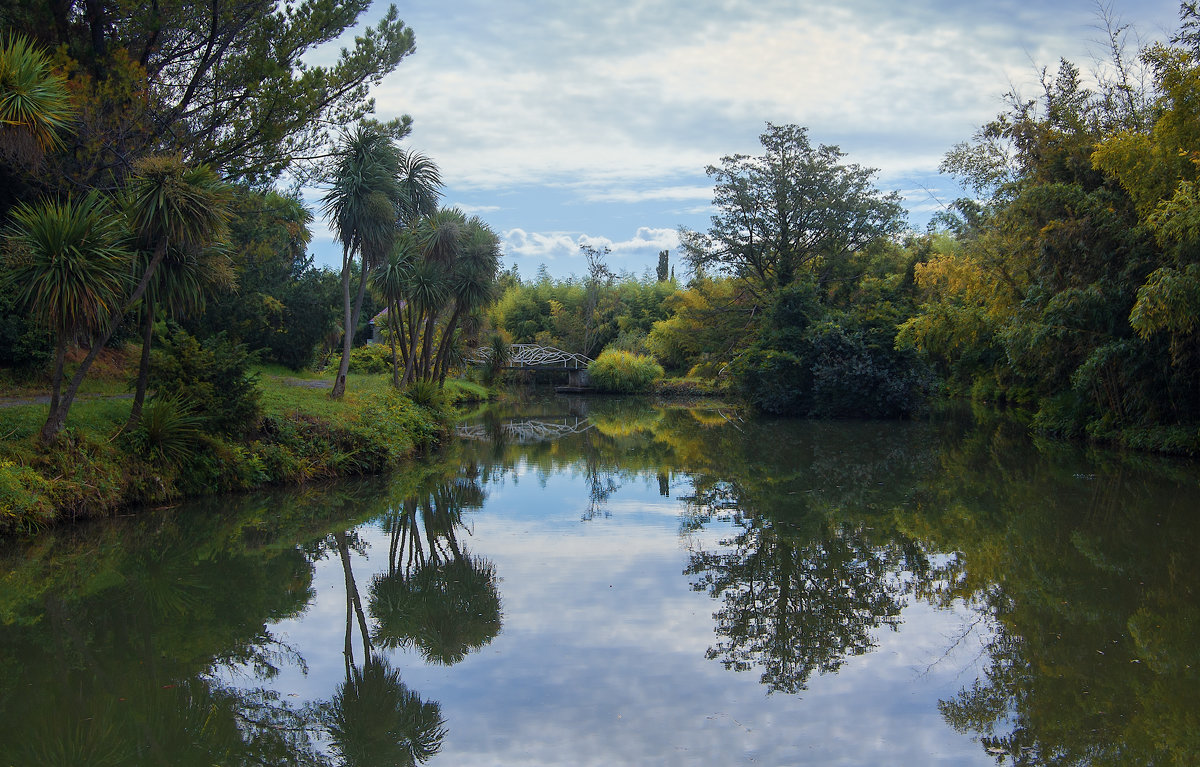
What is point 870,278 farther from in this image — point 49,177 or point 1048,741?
point 1048,741

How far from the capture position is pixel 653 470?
54.6 ft

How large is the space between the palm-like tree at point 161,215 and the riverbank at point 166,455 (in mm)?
513

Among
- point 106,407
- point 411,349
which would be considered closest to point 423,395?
point 411,349

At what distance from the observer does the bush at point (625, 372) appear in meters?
45.8

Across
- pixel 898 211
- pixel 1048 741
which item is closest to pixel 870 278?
pixel 898 211

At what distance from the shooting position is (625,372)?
45.8 meters

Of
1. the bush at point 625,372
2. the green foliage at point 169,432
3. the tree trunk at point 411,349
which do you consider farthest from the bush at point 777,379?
the green foliage at point 169,432

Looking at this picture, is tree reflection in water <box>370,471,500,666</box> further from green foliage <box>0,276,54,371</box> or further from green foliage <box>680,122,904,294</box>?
green foliage <box>680,122,904,294</box>

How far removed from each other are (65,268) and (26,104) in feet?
6.35

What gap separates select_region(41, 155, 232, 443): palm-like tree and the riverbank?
1.68ft

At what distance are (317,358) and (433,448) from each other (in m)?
15.3

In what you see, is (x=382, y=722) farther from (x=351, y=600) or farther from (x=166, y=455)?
(x=166, y=455)

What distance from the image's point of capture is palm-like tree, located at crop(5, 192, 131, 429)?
9.83 meters

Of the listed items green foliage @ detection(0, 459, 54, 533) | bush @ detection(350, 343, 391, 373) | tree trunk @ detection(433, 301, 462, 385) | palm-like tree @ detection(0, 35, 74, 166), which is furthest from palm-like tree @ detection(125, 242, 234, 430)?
bush @ detection(350, 343, 391, 373)
